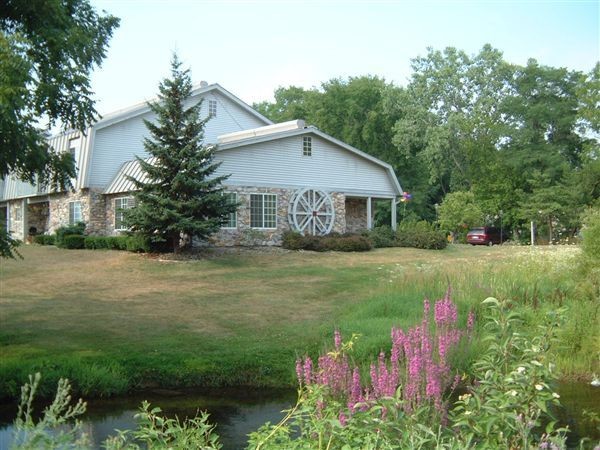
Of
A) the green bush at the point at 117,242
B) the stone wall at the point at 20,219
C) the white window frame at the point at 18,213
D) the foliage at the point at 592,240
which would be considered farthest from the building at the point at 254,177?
the foliage at the point at 592,240

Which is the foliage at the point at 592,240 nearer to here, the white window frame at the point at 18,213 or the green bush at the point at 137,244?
the green bush at the point at 137,244

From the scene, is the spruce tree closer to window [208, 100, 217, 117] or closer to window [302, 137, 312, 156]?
window [302, 137, 312, 156]

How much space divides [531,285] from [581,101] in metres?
36.6

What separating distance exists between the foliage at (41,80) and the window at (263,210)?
586 inches

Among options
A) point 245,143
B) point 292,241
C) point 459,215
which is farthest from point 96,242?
point 459,215

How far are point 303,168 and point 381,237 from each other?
14.4ft

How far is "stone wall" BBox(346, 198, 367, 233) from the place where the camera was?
31.0 metres

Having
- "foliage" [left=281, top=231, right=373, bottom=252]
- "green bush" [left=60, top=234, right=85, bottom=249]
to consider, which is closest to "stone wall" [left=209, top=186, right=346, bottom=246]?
"foliage" [left=281, top=231, right=373, bottom=252]

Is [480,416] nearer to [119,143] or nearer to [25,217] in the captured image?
[119,143]

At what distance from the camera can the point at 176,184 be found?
68.2 feet

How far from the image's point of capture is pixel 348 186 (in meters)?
29.2

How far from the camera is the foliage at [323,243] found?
25225 millimetres

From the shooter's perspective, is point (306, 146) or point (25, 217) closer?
point (306, 146)

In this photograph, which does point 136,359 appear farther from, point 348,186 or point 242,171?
point 348,186
